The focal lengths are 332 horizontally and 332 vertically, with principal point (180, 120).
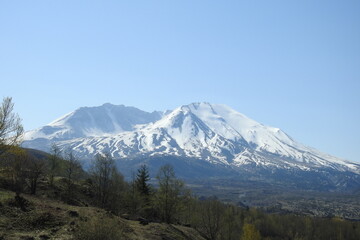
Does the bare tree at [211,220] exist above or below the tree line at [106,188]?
below

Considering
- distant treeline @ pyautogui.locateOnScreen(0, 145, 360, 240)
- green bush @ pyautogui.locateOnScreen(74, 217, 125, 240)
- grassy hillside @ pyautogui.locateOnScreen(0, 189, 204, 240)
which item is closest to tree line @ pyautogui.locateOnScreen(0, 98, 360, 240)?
distant treeline @ pyautogui.locateOnScreen(0, 145, 360, 240)

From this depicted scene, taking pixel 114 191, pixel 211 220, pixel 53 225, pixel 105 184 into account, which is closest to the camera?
pixel 53 225

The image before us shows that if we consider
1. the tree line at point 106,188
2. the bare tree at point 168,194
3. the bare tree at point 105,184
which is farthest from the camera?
the bare tree at point 105,184

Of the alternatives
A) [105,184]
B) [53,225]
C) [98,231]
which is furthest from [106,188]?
[98,231]

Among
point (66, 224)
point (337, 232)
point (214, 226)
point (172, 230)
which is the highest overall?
point (66, 224)

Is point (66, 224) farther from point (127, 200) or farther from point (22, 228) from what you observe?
point (127, 200)

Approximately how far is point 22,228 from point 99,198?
41.8m

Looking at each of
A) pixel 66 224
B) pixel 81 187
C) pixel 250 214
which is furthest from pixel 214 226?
pixel 250 214

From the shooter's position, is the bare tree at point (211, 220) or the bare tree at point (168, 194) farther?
the bare tree at point (211, 220)

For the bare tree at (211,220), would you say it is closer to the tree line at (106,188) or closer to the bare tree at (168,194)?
the tree line at (106,188)

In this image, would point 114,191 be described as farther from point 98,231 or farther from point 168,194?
point 98,231

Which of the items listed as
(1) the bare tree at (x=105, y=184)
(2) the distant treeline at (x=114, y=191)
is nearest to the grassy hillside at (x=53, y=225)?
(2) the distant treeline at (x=114, y=191)

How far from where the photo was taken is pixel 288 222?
162500mm

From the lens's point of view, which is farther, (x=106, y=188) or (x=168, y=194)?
(x=106, y=188)
